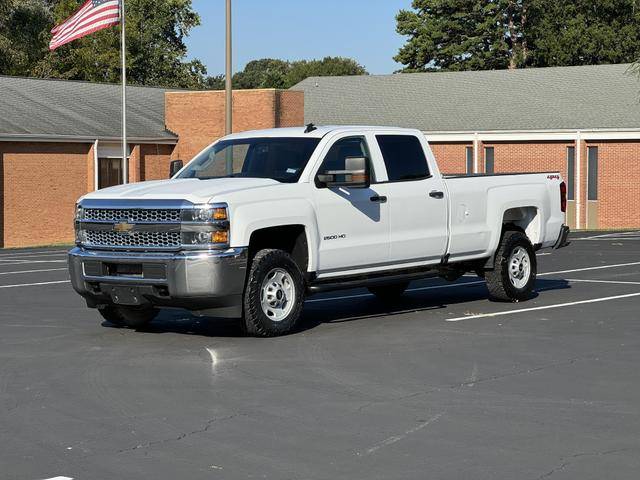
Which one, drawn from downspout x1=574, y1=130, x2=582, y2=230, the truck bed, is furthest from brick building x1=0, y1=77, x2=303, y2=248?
the truck bed

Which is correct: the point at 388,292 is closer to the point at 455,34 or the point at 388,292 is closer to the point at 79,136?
the point at 79,136

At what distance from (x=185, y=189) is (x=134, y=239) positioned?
0.72 m

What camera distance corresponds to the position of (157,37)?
279 feet

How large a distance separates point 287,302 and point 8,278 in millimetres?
9164

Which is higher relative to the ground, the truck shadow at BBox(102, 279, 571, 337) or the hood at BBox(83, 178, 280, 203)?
the hood at BBox(83, 178, 280, 203)

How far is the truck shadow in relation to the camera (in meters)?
13.8

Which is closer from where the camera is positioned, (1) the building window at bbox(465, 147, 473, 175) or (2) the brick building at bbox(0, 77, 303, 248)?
(2) the brick building at bbox(0, 77, 303, 248)

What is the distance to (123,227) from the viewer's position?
501 inches

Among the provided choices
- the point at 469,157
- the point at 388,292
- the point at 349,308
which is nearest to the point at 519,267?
the point at 388,292

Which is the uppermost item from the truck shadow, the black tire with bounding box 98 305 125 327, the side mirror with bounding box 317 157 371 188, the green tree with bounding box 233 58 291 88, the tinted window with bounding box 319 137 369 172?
the green tree with bounding box 233 58 291 88

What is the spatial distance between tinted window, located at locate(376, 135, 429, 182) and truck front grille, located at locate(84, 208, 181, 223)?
3030 millimetres

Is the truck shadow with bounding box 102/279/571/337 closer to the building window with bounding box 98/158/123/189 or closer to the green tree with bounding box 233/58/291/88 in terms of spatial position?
the building window with bounding box 98/158/123/189

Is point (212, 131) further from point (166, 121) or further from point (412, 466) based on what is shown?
point (412, 466)

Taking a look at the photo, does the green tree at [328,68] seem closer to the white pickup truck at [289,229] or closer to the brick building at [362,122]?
the brick building at [362,122]
